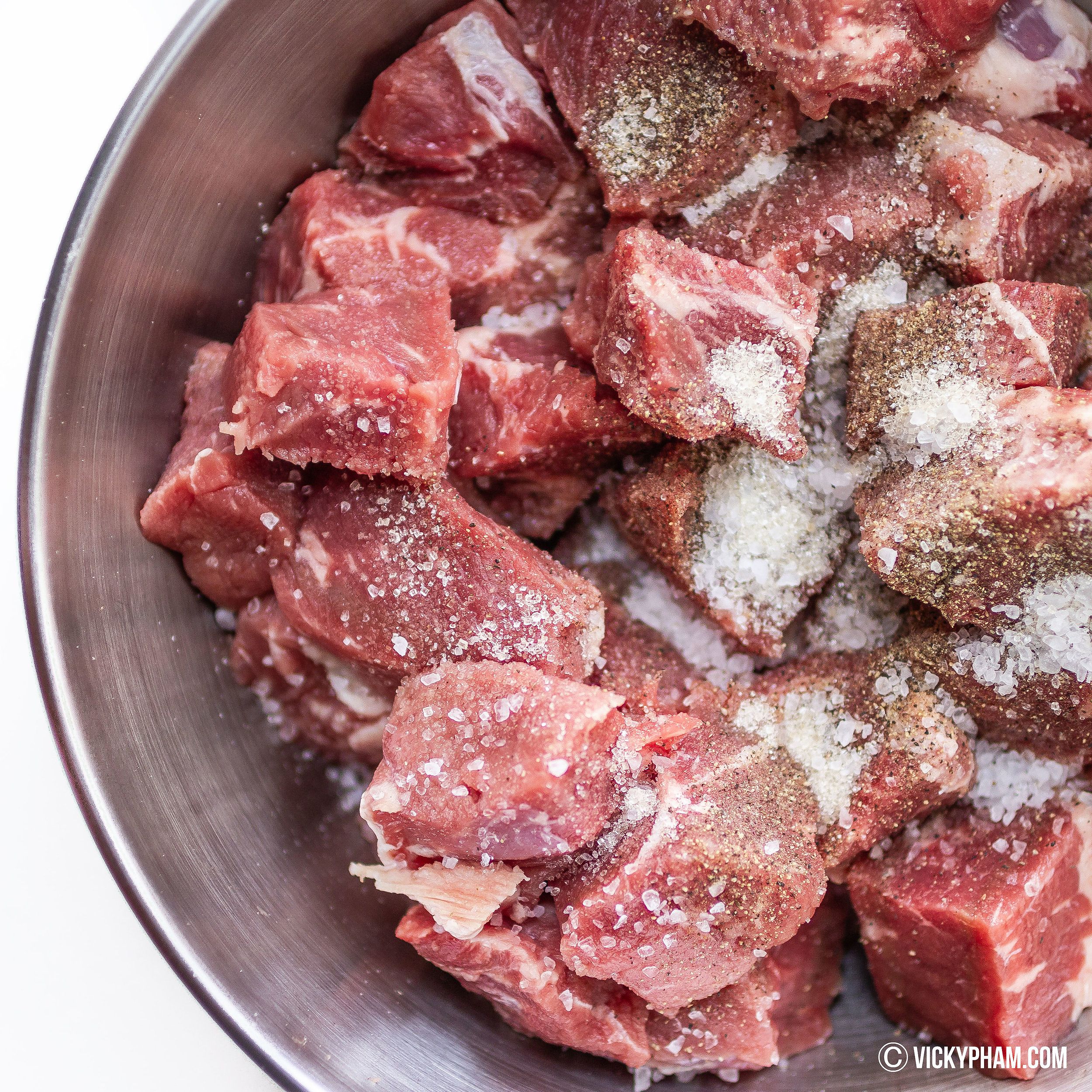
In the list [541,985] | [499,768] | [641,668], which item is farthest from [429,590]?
[541,985]

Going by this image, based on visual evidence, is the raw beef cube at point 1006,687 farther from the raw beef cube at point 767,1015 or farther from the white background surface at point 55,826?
the white background surface at point 55,826

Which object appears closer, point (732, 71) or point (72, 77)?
point (732, 71)

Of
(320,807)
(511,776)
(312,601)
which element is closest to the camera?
(511,776)

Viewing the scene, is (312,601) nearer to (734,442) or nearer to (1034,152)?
(734,442)

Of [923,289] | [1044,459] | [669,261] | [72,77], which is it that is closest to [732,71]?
[669,261]

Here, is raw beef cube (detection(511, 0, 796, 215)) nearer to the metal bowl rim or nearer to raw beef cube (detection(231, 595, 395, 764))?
the metal bowl rim

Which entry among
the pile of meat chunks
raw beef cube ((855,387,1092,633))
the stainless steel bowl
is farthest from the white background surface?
raw beef cube ((855,387,1092,633))

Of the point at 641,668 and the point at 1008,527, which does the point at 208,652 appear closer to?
the point at 641,668
